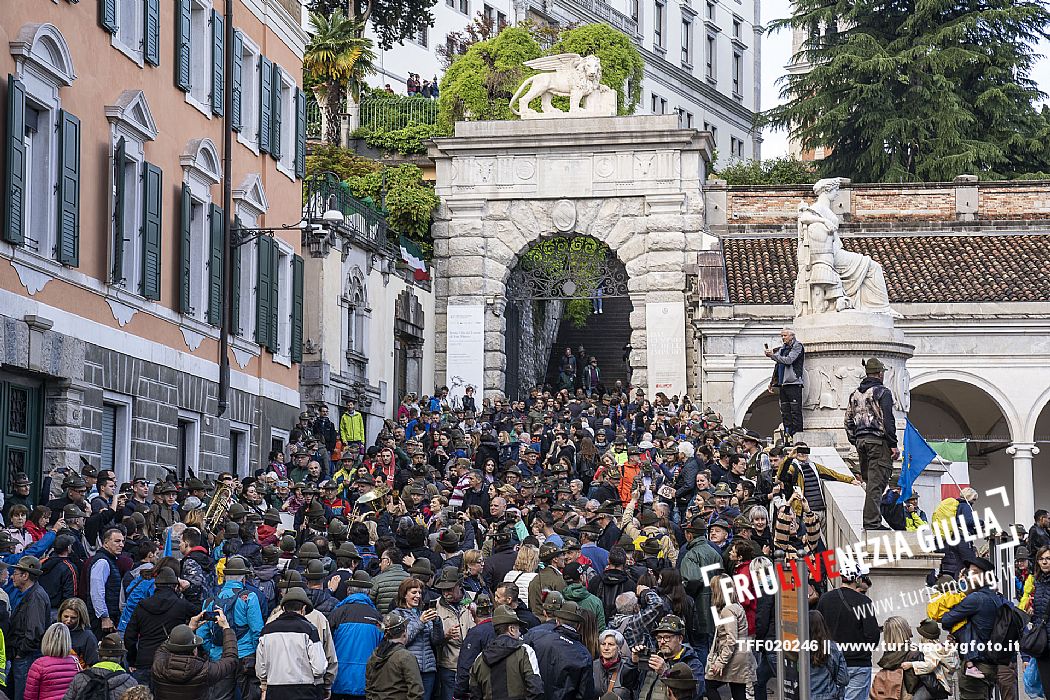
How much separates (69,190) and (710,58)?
55.8m

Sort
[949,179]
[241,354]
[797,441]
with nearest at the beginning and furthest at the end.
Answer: [797,441] → [241,354] → [949,179]

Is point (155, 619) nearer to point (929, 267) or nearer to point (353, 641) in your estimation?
point (353, 641)

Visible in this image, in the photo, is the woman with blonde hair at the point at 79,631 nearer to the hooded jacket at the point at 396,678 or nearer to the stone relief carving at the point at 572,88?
the hooded jacket at the point at 396,678

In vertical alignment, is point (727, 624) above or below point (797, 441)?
below

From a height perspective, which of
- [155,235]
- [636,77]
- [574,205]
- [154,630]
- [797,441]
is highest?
[636,77]

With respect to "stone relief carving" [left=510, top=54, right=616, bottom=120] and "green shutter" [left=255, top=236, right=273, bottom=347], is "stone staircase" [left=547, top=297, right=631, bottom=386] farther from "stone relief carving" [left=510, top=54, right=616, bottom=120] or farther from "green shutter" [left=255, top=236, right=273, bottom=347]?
"green shutter" [left=255, top=236, right=273, bottom=347]

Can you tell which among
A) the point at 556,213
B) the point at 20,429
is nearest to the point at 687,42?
the point at 556,213

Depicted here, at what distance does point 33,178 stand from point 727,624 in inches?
417

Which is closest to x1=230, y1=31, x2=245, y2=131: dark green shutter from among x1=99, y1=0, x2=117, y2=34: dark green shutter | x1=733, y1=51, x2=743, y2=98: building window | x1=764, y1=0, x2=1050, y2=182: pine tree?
x1=99, y1=0, x2=117, y2=34: dark green shutter

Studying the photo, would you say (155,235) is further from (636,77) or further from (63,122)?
(636,77)

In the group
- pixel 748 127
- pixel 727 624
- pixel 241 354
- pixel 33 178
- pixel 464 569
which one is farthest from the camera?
pixel 748 127

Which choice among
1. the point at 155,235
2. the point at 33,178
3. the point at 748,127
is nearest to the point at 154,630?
the point at 33,178

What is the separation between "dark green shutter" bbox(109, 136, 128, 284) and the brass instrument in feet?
11.4

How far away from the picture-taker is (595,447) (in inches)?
1129
